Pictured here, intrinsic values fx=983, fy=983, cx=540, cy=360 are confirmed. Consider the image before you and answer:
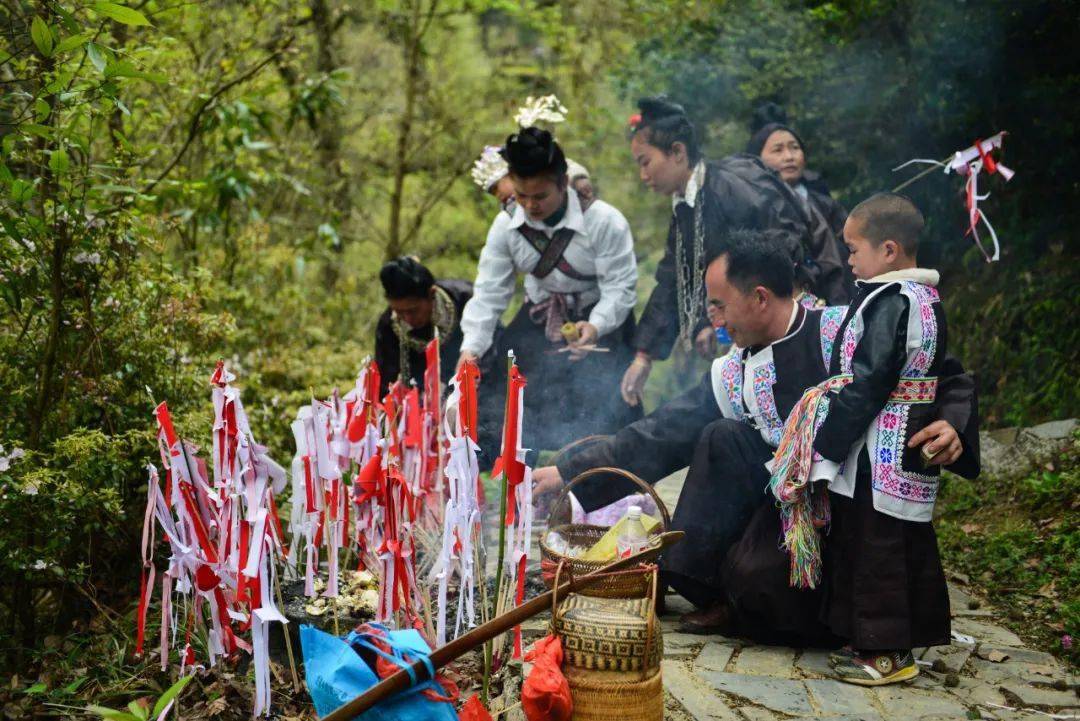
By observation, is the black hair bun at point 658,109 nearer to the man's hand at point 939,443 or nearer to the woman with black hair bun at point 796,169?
the woman with black hair bun at point 796,169

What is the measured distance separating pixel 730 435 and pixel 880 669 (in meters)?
1.13

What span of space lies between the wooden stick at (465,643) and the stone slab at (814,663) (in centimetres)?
129

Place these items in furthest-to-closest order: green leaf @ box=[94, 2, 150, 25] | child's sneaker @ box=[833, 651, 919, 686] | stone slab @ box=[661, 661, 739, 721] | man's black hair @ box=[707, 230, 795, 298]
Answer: man's black hair @ box=[707, 230, 795, 298] → child's sneaker @ box=[833, 651, 919, 686] → stone slab @ box=[661, 661, 739, 721] → green leaf @ box=[94, 2, 150, 25]

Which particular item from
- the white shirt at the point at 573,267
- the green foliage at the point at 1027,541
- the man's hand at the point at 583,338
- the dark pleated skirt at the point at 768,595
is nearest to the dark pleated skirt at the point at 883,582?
the dark pleated skirt at the point at 768,595

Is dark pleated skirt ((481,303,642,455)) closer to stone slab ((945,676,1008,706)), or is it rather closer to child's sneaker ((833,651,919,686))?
child's sneaker ((833,651,919,686))

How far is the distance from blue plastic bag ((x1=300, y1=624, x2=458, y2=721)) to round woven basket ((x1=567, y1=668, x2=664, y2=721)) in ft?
1.43

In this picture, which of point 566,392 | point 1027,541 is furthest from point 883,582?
point 566,392

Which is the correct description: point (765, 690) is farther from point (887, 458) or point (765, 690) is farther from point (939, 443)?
point (939, 443)

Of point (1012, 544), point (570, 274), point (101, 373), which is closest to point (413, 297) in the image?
point (570, 274)

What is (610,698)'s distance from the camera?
3055mm

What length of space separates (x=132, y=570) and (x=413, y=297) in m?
2.21

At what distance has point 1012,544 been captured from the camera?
5.54 metres

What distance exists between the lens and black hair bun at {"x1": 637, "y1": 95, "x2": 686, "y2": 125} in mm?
Answer: 5453

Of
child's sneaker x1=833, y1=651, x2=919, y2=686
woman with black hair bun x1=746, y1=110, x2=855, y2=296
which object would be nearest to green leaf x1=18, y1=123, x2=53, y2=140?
child's sneaker x1=833, y1=651, x2=919, y2=686
